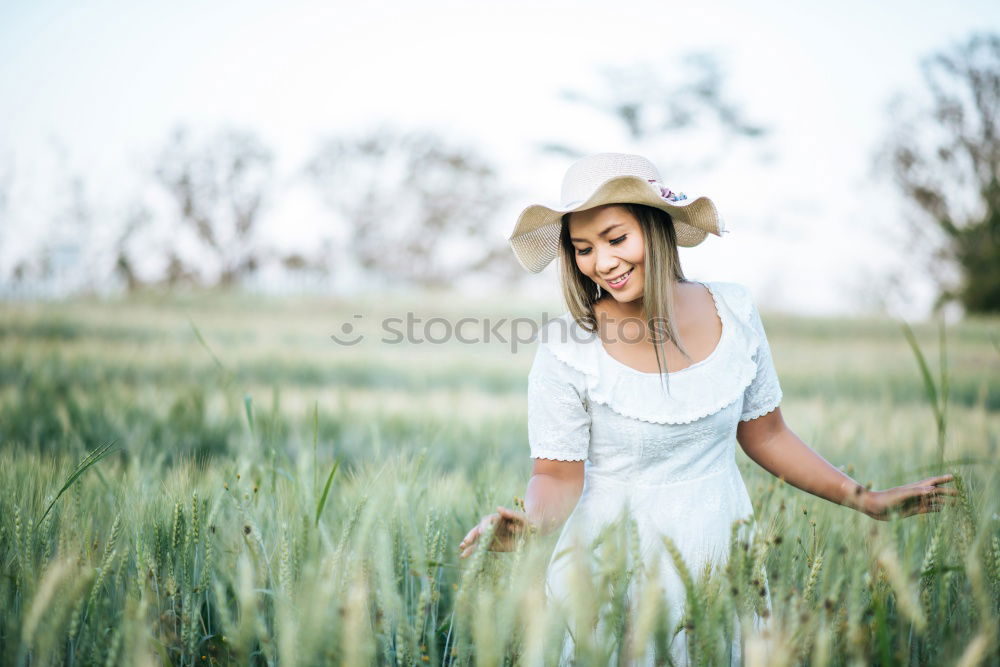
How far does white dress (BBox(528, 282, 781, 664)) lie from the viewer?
154 cm

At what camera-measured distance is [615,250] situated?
161cm

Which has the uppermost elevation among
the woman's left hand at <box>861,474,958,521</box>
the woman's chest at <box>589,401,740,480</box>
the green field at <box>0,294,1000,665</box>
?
the woman's chest at <box>589,401,740,480</box>

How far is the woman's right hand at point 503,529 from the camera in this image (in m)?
1.23

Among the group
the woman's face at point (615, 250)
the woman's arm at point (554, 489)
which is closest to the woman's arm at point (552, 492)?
the woman's arm at point (554, 489)

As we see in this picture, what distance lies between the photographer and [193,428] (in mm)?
2990

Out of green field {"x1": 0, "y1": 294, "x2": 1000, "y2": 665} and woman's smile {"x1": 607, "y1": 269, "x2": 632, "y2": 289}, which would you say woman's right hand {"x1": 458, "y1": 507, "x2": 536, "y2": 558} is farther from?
woman's smile {"x1": 607, "y1": 269, "x2": 632, "y2": 289}

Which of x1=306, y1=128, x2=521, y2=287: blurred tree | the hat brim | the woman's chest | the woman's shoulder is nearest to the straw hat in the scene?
the hat brim

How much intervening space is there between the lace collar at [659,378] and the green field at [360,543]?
0.84ft

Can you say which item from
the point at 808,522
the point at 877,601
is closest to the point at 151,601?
the point at 877,601

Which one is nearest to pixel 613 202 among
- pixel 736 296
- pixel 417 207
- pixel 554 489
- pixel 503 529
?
pixel 736 296

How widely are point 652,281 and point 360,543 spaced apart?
87 cm

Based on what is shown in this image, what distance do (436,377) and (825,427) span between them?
10.2 ft

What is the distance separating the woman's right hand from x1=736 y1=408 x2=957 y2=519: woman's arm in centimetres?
63

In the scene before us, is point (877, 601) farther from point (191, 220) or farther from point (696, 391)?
point (191, 220)
